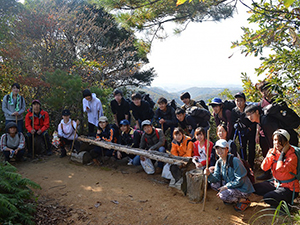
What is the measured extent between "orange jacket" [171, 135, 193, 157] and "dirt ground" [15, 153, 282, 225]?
2.27 ft

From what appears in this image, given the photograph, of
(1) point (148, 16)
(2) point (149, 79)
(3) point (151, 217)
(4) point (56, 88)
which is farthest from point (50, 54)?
(2) point (149, 79)

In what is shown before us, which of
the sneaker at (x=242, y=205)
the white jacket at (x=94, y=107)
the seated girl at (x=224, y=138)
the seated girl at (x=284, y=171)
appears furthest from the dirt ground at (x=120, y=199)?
the white jacket at (x=94, y=107)

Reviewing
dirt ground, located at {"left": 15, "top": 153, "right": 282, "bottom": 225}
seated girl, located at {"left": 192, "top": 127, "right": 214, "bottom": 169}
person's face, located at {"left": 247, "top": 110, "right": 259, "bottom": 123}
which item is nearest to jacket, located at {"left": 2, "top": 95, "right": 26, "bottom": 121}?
dirt ground, located at {"left": 15, "top": 153, "right": 282, "bottom": 225}

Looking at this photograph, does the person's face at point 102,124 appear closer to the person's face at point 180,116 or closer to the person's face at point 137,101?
the person's face at point 137,101

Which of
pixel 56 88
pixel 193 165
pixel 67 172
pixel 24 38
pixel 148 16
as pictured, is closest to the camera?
pixel 193 165

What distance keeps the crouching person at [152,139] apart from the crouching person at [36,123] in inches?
125

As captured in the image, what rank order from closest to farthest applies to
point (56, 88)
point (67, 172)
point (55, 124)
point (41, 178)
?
point (41, 178)
point (67, 172)
point (56, 88)
point (55, 124)

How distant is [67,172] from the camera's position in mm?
5453

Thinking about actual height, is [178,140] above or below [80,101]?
below

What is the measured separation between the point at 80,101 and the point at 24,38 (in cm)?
387

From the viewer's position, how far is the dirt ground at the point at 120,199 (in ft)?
11.6

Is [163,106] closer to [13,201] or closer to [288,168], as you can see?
[288,168]

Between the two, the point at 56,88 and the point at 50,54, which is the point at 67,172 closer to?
the point at 56,88

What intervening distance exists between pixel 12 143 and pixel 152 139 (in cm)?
376
